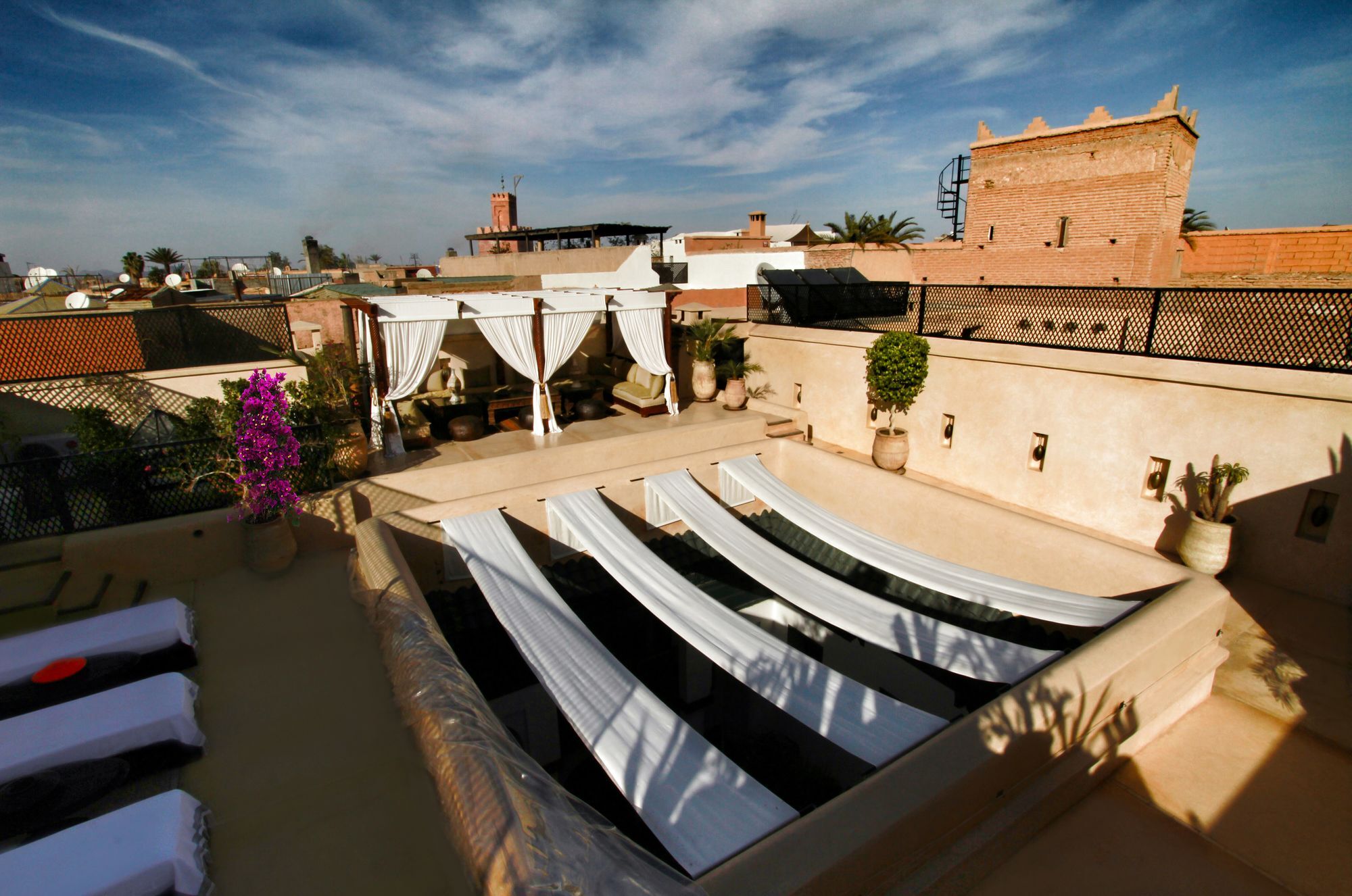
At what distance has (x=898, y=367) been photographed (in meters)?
9.14

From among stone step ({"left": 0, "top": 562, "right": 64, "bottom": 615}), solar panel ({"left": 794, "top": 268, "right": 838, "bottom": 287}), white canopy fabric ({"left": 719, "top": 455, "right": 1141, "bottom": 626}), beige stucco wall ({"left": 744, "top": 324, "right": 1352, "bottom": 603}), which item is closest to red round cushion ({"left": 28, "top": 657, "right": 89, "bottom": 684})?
stone step ({"left": 0, "top": 562, "right": 64, "bottom": 615})

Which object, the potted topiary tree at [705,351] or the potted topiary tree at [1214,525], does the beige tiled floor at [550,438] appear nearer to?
the potted topiary tree at [705,351]

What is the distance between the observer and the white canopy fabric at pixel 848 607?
17.4ft

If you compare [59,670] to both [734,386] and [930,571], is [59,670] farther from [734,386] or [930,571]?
[734,386]

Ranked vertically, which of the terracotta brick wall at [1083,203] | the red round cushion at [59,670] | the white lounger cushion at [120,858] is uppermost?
the terracotta brick wall at [1083,203]

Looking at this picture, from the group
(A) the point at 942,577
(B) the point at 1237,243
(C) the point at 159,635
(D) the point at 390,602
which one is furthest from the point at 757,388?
(B) the point at 1237,243

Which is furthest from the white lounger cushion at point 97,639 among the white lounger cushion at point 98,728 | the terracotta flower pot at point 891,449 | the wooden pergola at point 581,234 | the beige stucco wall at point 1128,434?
the wooden pergola at point 581,234

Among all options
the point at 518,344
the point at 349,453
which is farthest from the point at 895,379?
the point at 349,453

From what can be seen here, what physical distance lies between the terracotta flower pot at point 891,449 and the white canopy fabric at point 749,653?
4.31m

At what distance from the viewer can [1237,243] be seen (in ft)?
43.1

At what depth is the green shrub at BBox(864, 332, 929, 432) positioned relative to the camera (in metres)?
9.09

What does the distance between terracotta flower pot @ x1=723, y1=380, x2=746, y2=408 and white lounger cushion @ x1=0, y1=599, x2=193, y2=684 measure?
27.0 ft

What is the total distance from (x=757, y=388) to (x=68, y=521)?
988cm

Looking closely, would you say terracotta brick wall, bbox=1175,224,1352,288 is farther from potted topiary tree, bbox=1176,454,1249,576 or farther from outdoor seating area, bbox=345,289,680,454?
outdoor seating area, bbox=345,289,680,454
